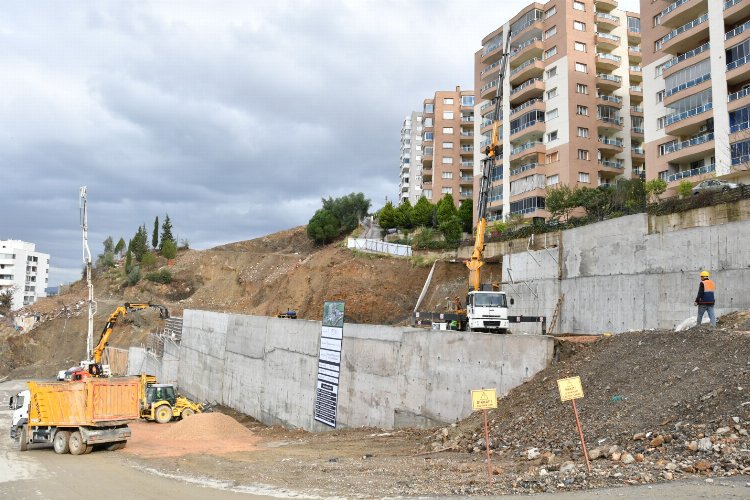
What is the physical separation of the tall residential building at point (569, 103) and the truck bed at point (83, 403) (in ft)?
128

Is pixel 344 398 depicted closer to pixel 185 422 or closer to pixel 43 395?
pixel 185 422

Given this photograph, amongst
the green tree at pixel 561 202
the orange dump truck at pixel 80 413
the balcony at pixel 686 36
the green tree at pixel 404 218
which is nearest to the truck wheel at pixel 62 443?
the orange dump truck at pixel 80 413

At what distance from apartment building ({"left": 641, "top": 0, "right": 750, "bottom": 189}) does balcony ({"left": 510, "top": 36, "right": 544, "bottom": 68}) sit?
11.1 m

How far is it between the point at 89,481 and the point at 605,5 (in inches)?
2202

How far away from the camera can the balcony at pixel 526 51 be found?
172ft

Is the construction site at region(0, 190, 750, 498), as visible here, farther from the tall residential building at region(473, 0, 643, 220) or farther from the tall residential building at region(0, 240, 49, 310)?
the tall residential building at region(0, 240, 49, 310)

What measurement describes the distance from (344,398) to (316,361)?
3242mm

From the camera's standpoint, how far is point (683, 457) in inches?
389

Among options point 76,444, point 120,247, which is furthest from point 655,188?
point 120,247

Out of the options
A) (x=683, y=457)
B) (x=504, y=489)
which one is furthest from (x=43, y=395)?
(x=683, y=457)

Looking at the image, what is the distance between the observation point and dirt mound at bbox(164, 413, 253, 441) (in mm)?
22281

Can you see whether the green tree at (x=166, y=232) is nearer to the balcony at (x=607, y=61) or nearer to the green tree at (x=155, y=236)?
the green tree at (x=155, y=236)

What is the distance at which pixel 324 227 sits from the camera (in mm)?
76812

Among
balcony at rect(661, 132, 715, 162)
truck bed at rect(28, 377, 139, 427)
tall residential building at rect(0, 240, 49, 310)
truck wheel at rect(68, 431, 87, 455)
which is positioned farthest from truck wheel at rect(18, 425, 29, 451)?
tall residential building at rect(0, 240, 49, 310)
